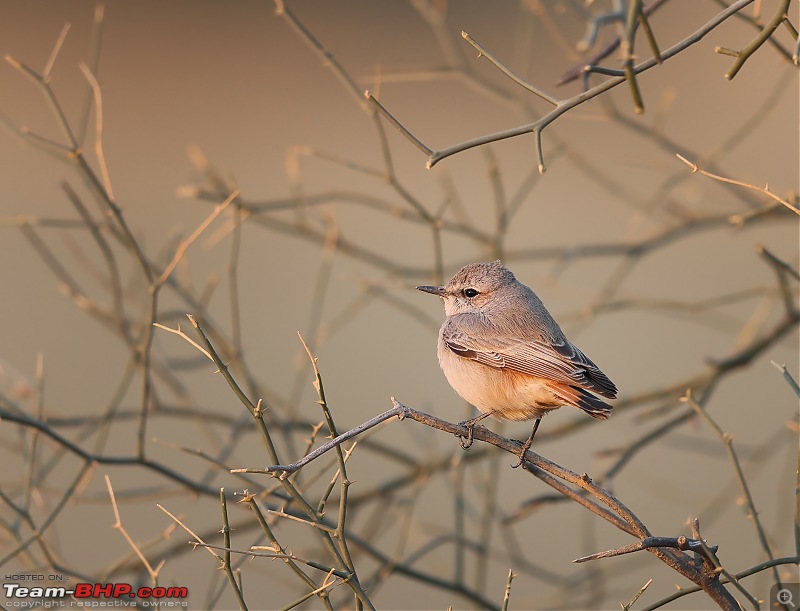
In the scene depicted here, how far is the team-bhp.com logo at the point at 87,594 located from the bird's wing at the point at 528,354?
1.07 metres

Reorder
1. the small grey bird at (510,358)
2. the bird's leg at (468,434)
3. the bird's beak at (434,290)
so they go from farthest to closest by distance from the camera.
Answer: the bird's beak at (434,290)
the small grey bird at (510,358)
the bird's leg at (468,434)

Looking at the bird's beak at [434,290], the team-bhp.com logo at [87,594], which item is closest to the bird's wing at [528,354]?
the bird's beak at [434,290]

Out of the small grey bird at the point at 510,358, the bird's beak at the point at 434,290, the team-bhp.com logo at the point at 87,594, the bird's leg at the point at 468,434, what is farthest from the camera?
the bird's beak at the point at 434,290

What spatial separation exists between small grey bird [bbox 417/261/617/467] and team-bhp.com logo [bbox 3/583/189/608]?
3.05ft

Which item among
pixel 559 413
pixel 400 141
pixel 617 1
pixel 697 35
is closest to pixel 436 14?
pixel 617 1

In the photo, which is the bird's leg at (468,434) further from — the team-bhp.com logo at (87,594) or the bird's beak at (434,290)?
the team-bhp.com logo at (87,594)

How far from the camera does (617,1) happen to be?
7.12ft

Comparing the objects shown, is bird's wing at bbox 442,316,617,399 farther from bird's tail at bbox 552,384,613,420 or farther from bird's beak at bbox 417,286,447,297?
bird's beak at bbox 417,286,447,297

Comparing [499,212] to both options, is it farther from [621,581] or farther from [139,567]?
[621,581]

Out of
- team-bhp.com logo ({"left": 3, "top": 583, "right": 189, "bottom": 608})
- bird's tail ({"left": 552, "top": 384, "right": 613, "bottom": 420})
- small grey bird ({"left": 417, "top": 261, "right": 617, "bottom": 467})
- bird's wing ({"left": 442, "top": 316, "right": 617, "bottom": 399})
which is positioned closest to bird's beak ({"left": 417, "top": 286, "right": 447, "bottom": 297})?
small grey bird ({"left": 417, "top": 261, "right": 617, "bottom": 467})

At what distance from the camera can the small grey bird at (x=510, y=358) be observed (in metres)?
2.44

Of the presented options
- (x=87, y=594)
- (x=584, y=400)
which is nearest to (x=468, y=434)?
(x=584, y=400)

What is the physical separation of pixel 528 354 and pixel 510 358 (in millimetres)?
55

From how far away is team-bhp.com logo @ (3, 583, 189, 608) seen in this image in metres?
2.32
